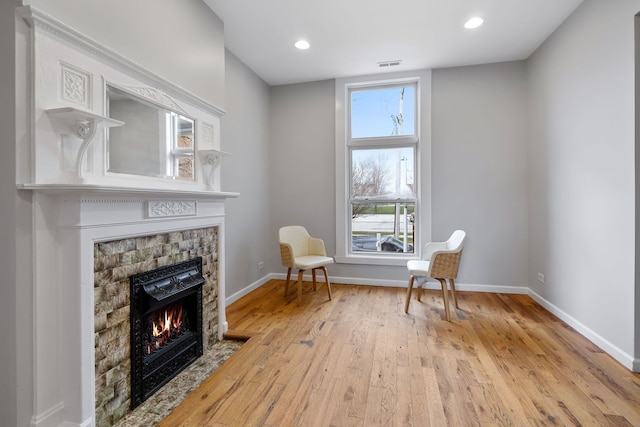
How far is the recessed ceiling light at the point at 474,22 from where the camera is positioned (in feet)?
9.46

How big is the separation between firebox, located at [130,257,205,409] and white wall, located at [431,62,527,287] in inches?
119

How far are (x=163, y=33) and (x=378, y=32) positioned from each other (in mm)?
2055

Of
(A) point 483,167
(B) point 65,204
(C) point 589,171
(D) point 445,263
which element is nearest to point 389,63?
(A) point 483,167

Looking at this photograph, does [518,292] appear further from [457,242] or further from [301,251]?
[301,251]

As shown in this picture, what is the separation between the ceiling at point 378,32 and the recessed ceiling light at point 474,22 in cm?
4

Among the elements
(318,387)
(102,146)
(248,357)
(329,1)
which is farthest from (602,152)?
(102,146)

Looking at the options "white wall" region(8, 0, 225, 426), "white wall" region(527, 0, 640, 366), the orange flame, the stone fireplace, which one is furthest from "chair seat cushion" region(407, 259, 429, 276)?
"white wall" region(8, 0, 225, 426)

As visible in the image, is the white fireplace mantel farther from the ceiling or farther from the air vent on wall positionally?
the air vent on wall

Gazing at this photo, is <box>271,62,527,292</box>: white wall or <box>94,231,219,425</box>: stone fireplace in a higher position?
<box>271,62,527,292</box>: white wall

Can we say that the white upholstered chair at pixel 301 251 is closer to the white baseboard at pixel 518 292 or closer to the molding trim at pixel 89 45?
the white baseboard at pixel 518 292

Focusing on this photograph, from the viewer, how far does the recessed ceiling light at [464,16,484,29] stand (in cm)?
288

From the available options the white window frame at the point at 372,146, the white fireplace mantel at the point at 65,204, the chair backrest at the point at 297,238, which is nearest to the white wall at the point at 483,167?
the white window frame at the point at 372,146

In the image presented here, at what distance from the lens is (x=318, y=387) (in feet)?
6.20

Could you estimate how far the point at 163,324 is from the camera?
2016mm
